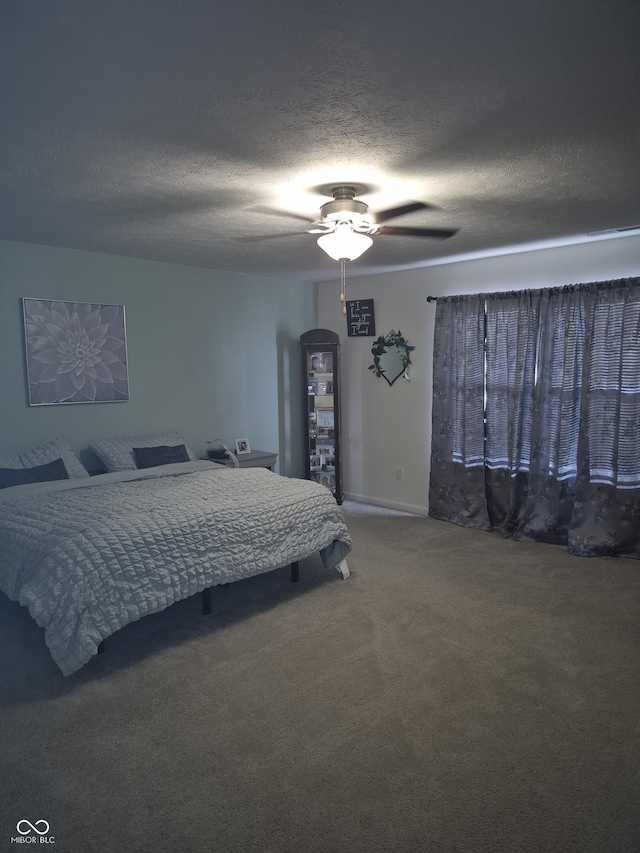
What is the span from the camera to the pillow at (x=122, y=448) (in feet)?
14.5

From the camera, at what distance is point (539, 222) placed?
12.1ft

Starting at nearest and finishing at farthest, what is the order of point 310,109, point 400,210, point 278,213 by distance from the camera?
point 310,109 < point 400,210 < point 278,213

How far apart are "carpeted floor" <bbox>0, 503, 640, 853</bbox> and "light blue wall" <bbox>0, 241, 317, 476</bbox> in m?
1.52

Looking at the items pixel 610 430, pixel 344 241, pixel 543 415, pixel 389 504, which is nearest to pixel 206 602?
pixel 344 241

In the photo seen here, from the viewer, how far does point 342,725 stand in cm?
239

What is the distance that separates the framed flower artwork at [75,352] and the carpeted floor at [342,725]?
157 cm

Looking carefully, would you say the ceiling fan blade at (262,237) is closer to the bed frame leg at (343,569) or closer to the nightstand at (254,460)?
the nightstand at (254,460)

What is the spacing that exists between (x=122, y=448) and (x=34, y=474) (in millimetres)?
736

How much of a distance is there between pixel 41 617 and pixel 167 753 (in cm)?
93

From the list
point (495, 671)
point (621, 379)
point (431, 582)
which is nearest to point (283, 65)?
point (495, 671)

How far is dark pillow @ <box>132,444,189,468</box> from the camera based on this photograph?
14.8 ft

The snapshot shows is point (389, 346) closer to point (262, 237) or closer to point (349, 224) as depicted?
point (262, 237)

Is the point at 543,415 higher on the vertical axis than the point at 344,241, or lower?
lower

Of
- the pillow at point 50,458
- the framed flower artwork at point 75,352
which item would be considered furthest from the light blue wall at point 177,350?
the pillow at point 50,458
